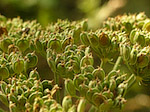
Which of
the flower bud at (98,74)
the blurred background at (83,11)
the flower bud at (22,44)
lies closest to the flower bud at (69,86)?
the flower bud at (98,74)

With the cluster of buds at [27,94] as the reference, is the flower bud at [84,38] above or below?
above

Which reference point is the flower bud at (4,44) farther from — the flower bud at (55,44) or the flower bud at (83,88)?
the flower bud at (83,88)

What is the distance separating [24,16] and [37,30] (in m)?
4.34

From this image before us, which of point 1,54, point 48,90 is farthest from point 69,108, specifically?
point 1,54

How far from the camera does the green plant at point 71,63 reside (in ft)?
11.4

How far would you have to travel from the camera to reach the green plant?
11.4 ft

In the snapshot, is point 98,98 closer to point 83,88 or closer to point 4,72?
point 83,88

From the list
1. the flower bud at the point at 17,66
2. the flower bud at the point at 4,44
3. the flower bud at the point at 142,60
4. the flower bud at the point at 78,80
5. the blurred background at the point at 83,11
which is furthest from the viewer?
the blurred background at the point at 83,11

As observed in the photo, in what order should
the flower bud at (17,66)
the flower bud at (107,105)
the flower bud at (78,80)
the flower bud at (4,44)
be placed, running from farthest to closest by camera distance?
1. the flower bud at (4,44)
2. the flower bud at (17,66)
3. the flower bud at (78,80)
4. the flower bud at (107,105)

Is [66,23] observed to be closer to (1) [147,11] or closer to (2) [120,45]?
(2) [120,45]

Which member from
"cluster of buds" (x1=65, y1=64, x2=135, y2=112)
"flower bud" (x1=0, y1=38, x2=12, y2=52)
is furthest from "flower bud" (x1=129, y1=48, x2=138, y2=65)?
"flower bud" (x1=0, y1=38, x2=12, y2=52)

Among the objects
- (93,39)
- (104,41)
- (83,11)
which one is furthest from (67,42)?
(83,11)

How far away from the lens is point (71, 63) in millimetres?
3883

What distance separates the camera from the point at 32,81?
3.68 meters
